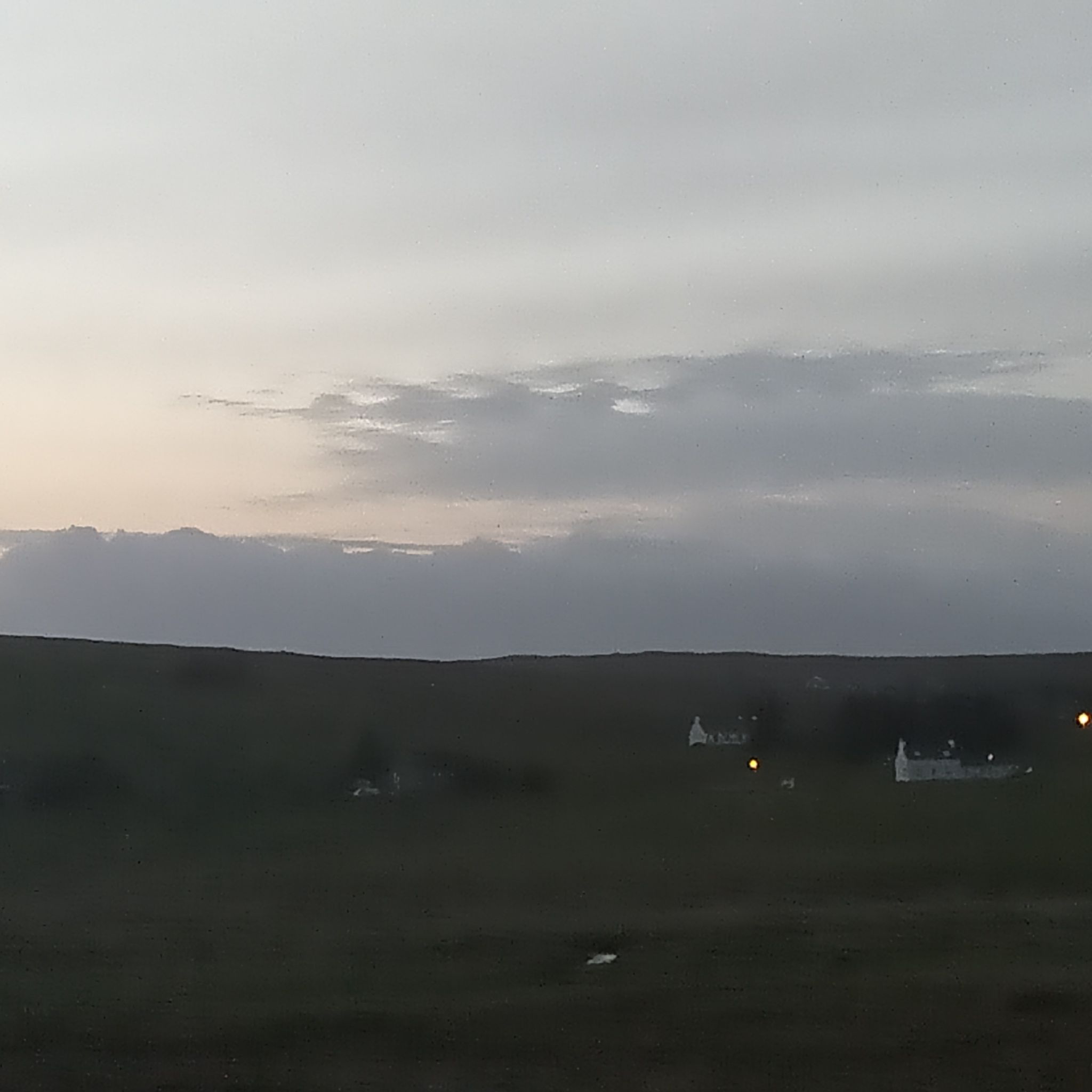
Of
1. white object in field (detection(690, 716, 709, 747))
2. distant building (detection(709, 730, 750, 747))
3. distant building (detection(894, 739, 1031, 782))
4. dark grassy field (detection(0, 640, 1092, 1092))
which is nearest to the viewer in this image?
dark grassy field (detection(0, 640, 1092, 1092))

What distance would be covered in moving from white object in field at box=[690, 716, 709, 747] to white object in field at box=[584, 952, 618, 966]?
5283 cm

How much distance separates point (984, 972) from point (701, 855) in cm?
1913

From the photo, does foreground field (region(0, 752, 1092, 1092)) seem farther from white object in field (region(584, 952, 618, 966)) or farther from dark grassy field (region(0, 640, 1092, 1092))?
white object in field (region(584, 952, 618, 966))

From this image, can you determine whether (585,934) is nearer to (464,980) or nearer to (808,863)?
(464,980)

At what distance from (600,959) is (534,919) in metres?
5.66

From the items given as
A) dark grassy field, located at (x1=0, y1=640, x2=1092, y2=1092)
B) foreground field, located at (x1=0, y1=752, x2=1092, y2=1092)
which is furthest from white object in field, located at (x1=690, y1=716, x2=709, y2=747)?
foreground field, located at (x1=0, y1=752, x2=1092, y2=1092)

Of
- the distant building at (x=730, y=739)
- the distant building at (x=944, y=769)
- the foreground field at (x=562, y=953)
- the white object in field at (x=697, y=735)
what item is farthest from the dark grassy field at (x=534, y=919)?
the distant building at (x=730, y=739)

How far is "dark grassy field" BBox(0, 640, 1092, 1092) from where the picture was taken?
19.0m

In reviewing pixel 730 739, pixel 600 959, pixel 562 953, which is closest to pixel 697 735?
pixel 730 739

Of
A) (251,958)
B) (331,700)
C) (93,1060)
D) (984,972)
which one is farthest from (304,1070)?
(331,700)

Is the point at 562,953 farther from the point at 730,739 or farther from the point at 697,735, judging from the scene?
the point at 697,735

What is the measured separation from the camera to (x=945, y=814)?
5272 cm

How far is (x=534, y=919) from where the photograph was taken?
105ft

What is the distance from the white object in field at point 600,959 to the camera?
26.0 m
